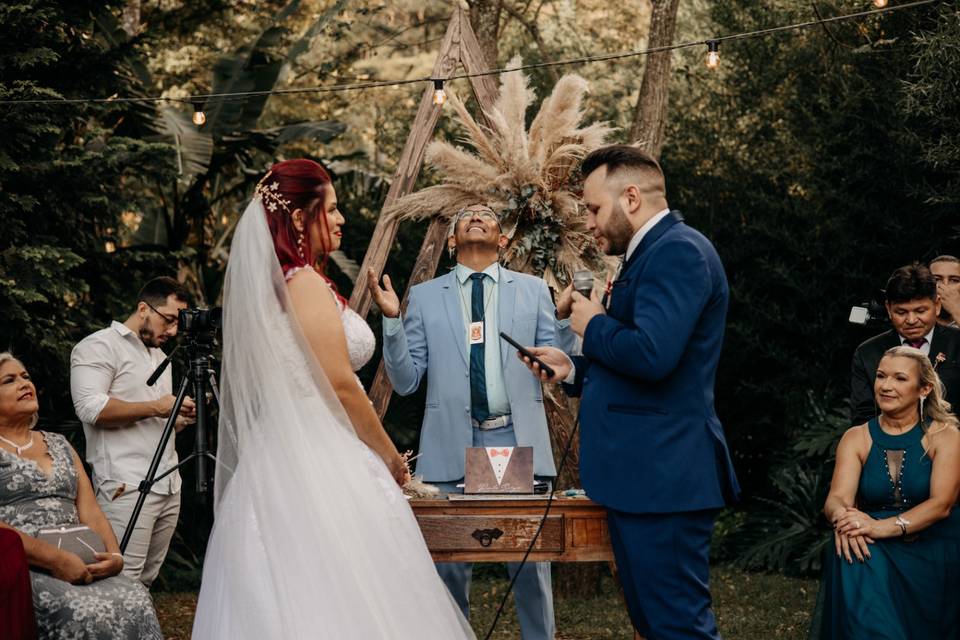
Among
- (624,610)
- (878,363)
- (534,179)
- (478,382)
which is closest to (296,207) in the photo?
(478,382)

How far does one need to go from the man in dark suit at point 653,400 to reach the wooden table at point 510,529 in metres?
0.46

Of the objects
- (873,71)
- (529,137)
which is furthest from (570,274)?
(873,71)

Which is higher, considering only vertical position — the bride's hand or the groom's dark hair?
the groom's dark hair

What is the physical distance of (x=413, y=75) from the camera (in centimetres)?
1673

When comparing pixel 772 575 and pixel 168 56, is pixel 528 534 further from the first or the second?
pixel 168 56

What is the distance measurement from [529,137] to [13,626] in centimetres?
321

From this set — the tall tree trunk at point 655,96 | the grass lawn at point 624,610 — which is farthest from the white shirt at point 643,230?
the tall tree trunk at point 655,96

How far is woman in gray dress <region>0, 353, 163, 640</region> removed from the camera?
4410mm

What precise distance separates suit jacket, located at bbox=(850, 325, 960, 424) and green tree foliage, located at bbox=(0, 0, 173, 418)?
5.15 metres

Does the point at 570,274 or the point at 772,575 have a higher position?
the point at 570,274

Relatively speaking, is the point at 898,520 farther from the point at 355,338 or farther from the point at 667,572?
the point at 355,338

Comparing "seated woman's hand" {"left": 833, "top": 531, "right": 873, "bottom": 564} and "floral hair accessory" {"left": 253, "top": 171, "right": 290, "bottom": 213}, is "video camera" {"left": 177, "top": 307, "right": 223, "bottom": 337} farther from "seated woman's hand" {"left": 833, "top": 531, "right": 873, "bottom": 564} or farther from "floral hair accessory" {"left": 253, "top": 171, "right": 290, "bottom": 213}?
"seated woman's hand" {"left": 833, "top": 531, "right": 873, "bottom": 564}


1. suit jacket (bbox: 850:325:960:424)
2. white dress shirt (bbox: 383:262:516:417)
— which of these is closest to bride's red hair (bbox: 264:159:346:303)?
white dress shirt (bbox: 383:262:516:417)

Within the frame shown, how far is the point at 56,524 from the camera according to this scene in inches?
187
